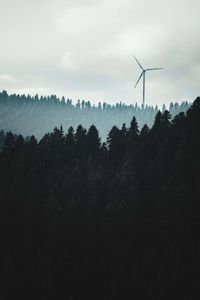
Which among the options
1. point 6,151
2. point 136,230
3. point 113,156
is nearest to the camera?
point 136,230

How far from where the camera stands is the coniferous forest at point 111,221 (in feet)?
277

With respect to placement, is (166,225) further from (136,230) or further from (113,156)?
(113,156)

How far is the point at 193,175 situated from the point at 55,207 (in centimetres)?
3995

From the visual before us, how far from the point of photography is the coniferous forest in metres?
84.6

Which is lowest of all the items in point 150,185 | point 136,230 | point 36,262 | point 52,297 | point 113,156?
point 52,297

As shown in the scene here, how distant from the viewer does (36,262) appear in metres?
94.8

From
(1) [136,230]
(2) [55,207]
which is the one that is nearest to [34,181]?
(2) [55,207]

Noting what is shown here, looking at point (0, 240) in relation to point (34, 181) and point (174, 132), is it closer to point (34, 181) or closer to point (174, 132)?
point (34, 181)

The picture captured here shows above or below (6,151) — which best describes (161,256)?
below

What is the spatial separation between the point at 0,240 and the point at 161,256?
4563 cm

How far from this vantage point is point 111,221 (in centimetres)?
9706

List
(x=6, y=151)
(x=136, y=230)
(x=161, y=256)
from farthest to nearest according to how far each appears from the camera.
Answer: (x=6, y=151)
(x=136, y=230)
(x=161, y=256)

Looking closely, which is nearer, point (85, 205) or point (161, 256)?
point (161, 256)

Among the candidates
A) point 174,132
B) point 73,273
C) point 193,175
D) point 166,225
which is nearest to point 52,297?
point 73,273
